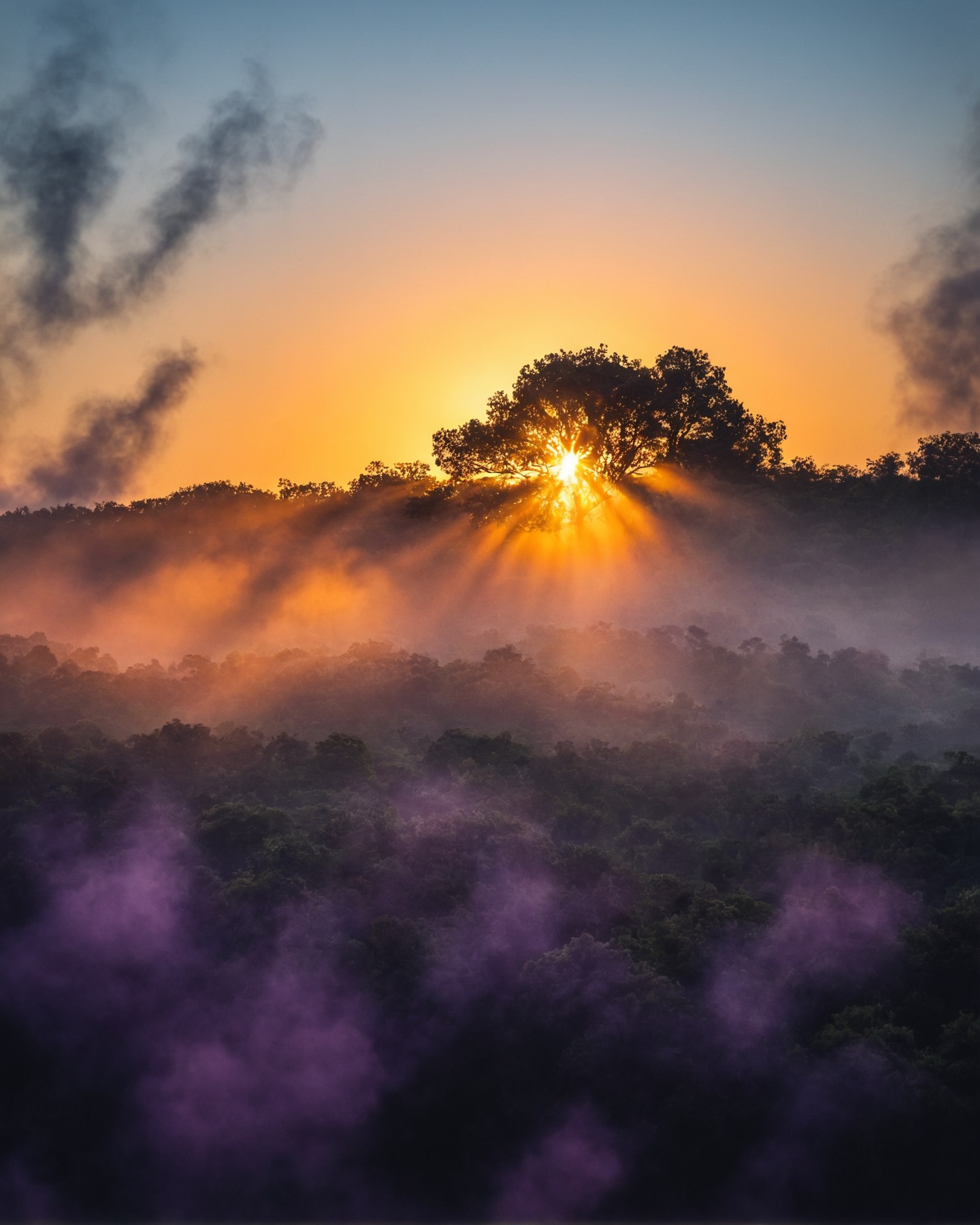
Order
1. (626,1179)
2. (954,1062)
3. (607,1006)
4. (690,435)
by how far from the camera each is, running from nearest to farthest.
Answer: (626,1179), (954,1062), (607,1006), (690,435)

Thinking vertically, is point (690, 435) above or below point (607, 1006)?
above

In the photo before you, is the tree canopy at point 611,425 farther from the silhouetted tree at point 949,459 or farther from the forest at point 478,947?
the forest at point 478,947

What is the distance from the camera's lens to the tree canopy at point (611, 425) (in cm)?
3850

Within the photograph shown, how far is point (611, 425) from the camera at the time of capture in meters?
39.8

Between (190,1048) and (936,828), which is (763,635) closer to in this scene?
Result: (936,828)

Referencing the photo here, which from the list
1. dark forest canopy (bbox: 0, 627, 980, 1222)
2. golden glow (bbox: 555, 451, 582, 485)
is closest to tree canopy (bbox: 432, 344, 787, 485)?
golden glow (bbox: 555, 451, 582, 485)

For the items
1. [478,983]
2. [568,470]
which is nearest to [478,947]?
[478,983]

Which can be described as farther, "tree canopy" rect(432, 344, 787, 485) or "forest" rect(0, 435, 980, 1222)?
"tree canopy" rect(432, 344, 787, 485)

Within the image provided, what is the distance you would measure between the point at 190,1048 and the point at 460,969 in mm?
2880

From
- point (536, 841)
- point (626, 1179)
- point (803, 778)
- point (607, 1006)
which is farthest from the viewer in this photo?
point (803, 778)

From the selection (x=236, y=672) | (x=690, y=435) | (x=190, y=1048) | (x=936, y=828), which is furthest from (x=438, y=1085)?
(x=690, y=435)

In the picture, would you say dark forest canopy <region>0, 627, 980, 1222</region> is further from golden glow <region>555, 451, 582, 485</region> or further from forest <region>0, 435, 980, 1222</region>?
golden glow <region>555, 451, 582, 485</region>

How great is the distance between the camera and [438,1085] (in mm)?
10281

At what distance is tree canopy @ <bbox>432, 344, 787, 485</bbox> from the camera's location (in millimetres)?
38500
